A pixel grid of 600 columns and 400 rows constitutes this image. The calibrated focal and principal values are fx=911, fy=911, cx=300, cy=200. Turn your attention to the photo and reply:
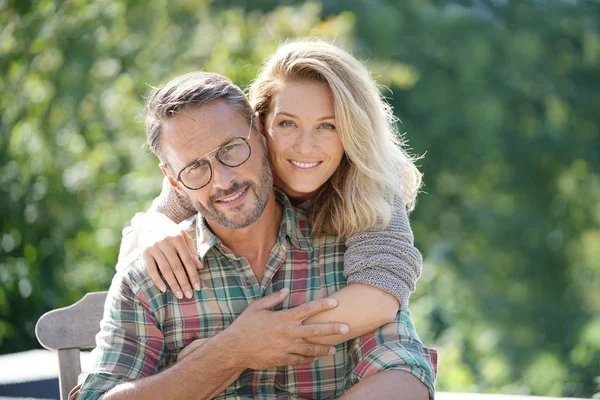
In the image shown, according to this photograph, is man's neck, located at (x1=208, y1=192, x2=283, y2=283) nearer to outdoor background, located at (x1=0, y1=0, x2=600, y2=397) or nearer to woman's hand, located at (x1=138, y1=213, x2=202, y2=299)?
woman's hand, located at (x1=138, y1=213, x2=202, y2=299)

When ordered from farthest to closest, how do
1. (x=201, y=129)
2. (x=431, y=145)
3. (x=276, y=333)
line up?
(x=431, y=145) → (x=201, y=129) → (x=276, y=333)

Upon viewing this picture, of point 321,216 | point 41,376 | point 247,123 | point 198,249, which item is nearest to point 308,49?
point 247,123

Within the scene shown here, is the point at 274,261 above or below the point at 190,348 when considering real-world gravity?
above

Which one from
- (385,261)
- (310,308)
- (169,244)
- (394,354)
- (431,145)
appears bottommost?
(394,354)

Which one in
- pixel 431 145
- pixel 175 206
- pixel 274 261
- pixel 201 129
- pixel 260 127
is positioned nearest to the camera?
pixel 201 129

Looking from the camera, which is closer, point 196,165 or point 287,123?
point 196,165

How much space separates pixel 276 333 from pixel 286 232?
0.36 meters

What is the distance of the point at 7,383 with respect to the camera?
359 centimetres

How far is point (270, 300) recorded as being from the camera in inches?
96.0

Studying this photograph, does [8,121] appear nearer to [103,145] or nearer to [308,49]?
[103,145]

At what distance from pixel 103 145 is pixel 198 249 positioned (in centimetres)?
375

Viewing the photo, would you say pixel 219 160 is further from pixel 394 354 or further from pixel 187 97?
pixel 394 354

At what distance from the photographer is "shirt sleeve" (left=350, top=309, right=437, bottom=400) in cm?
238

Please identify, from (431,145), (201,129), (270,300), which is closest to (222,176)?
(201,129)
